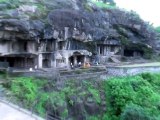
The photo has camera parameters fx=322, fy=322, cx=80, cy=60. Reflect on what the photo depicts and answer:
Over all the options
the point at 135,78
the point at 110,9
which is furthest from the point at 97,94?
the point at 110,9

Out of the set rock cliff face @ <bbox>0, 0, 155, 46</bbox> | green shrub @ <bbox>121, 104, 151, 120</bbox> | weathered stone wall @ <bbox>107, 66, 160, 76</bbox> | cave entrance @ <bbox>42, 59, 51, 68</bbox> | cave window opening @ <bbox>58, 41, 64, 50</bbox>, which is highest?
rock cliff face @ <bbox>0, 0, 155, 46</bbox>

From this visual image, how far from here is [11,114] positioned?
1541 centimetres

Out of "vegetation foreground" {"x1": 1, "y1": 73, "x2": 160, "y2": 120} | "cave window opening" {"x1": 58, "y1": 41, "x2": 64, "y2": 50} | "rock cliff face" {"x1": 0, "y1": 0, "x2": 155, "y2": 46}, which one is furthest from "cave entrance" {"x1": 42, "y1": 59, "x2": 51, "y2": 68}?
"vegetation foreground" {"x1": 1, "y1": 73, "x2": 160, "y2": 120}

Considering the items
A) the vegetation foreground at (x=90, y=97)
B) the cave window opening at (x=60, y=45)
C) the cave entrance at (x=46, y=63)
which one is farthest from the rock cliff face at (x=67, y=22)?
the vegetation foreground at (x=90, y=97)


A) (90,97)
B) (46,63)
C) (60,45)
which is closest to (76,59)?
(60,45)

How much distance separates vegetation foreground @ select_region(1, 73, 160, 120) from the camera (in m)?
22.8

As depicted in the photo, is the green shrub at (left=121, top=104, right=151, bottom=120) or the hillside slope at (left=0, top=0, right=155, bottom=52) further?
the hillside slope at (left=0, top=0, right=155, bottom=52)

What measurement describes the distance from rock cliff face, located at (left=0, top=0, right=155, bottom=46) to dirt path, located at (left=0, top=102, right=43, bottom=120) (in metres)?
14.6

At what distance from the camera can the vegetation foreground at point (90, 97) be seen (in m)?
22.8

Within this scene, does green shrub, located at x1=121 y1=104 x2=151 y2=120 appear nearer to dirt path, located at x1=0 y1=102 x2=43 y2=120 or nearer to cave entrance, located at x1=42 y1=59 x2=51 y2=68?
dirt path, located at x1=0 y1=102 x2=43 y2=120

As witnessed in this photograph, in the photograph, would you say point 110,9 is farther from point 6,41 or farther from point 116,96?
point 116,96

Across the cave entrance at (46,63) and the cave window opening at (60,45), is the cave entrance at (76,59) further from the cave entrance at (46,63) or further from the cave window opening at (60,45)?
the cave entrance at (46,63)

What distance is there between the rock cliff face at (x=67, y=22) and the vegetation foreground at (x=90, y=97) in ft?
23.4

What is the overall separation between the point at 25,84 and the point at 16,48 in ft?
34.2
